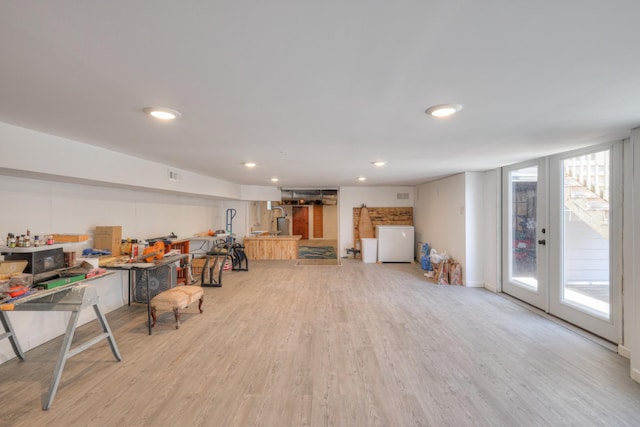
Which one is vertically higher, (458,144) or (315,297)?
(458,144)

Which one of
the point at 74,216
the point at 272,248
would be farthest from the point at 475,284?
the point at 74,216

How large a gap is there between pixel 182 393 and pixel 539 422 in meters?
2.57

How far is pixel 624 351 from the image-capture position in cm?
268

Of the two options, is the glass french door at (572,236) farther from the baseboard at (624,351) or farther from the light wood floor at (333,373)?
the light wood floor at (333,373)

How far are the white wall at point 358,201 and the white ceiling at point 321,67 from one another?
5583 millimetres

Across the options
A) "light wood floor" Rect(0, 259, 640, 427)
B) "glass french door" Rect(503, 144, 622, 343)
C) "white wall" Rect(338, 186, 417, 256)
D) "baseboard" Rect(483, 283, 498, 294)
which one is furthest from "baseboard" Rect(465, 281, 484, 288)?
"white wall" Rect(338, 186, 417, 256)

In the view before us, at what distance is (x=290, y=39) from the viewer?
3.78 ft

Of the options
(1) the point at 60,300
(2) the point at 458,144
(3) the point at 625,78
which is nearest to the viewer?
(3) the point at 625,78

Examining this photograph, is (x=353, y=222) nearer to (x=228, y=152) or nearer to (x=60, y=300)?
(x=228, y=152)

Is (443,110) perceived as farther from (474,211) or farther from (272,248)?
(272,248)

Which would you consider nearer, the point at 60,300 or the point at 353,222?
the point at 60,300

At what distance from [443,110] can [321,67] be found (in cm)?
103

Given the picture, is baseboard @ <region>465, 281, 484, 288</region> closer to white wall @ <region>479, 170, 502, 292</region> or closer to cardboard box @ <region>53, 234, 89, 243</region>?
white wall @ <region>479, 170, 502, 292</region>

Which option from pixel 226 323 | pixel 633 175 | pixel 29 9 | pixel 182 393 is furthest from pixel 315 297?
pixel 29 9
